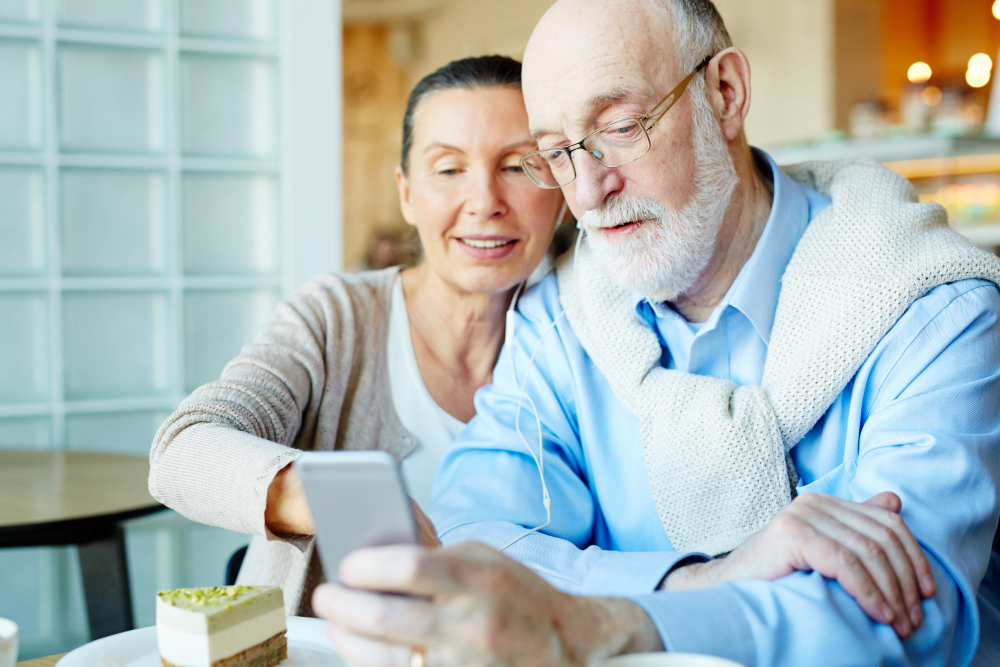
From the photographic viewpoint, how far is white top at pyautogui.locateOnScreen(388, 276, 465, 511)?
150cm

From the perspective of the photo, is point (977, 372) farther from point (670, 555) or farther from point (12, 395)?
point (12, 395)

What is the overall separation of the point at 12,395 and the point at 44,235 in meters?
0.45

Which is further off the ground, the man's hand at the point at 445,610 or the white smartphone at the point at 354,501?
the white smartphone at the point at 354,501

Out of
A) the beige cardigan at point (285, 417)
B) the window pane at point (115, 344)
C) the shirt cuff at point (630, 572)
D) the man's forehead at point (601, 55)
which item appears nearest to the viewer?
the shirt cuff at point (630, 572)

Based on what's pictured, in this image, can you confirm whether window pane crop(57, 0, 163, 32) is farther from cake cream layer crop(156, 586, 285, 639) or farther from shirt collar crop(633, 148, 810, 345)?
cake cream layer crop(156, 586, 285, 639)

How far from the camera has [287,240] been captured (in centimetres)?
246

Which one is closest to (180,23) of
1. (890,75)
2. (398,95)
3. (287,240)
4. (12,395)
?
(287,240)

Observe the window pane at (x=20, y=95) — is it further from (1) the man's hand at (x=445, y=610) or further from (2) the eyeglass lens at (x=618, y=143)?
(1) the man's hand at (x=445, y=610)

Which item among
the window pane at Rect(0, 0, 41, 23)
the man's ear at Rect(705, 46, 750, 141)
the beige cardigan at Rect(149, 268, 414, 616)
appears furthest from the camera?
the window pane at Rect(0, 0, 41, 23)

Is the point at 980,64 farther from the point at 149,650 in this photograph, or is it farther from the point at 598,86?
the point at 149,650

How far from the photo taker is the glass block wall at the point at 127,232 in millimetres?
2275

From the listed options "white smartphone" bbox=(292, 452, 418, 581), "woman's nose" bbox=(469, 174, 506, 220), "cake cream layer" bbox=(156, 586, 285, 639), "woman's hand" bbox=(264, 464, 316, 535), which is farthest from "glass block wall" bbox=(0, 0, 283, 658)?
"white smartphone" bbox=(292, 452, 418, 581)

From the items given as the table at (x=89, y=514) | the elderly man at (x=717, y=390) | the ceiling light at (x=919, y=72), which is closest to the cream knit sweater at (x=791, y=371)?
the elderly man at (x=717, y=390)

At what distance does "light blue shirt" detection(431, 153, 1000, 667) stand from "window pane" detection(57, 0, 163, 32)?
5.18 feet
